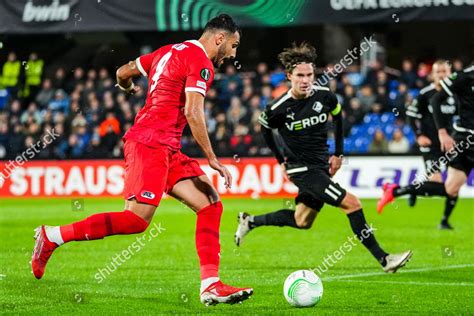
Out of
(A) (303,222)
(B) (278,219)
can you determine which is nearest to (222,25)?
(A) (303,222)

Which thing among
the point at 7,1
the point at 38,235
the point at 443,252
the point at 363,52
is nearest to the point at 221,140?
the point at 363,52

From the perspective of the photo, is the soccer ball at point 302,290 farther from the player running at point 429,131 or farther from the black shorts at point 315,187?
the player running at point 429,131

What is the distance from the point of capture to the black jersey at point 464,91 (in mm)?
11469

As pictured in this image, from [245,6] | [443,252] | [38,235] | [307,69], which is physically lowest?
[443,252]

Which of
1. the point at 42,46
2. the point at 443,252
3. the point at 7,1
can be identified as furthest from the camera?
the point at 42,46

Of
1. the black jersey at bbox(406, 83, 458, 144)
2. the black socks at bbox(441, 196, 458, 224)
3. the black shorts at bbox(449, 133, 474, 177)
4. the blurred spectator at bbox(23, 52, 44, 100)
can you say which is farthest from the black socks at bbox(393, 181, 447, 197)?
the blurred spectator at bbox(23, 52, 44, 100)

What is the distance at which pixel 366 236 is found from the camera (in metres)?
8.93

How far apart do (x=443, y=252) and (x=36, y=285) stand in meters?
4.82

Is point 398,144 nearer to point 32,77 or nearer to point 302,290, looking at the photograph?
point 32,77

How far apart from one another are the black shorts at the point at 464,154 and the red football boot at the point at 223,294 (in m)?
5.82

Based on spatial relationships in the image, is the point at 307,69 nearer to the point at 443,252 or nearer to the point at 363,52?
the point at 443,252

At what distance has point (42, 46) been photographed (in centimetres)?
2638

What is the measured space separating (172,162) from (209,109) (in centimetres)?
1489

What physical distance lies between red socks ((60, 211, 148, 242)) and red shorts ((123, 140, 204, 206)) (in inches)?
5.7
